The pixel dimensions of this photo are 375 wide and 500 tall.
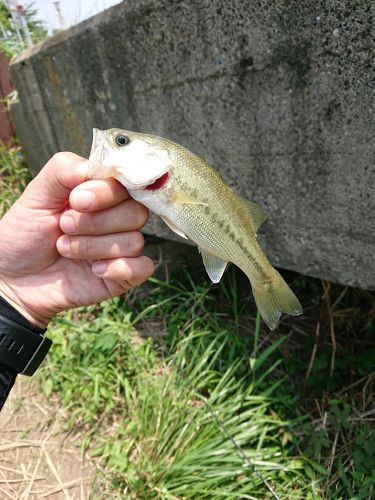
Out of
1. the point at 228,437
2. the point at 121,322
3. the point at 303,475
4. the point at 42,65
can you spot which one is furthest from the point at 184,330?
the point at 42,65

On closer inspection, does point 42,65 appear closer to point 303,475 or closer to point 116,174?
point 116,174

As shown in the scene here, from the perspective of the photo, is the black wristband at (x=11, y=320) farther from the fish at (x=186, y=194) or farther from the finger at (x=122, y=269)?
the fish at (x=186, y=194)

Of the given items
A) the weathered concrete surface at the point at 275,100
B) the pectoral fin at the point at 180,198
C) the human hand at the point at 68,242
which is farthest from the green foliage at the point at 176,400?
the pectoral fin at the point at 180,198

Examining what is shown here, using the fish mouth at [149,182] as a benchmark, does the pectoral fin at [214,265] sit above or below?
below

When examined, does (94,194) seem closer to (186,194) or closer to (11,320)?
(186,194)

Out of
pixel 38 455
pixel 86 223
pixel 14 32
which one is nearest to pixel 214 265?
pixel 86 223

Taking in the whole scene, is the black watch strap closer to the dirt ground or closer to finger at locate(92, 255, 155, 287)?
finger at locate(92, 255, 155, 287)
